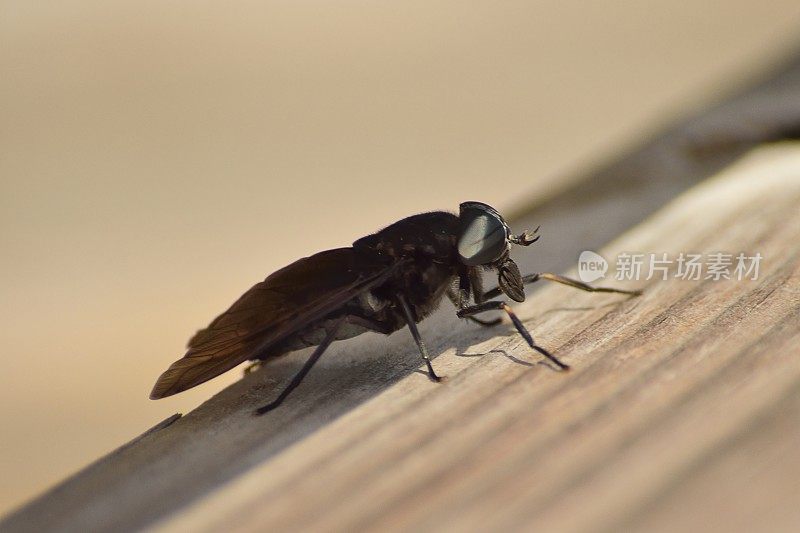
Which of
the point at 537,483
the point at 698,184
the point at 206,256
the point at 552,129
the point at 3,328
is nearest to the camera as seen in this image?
the point at 537,483

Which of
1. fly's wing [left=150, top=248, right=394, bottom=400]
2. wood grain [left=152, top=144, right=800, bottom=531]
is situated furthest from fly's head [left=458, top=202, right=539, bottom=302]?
wood grain [left=152, top=144, right=800, bottom=531]

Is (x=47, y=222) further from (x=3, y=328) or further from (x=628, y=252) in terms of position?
(x=628, y=252)

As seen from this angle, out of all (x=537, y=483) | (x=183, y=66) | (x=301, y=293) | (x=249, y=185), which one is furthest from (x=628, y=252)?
(x=183, y=66)

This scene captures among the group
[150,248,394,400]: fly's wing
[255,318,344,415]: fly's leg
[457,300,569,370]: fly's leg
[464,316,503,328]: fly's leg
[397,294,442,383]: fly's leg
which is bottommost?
[464,316,503,328]: fly's leg

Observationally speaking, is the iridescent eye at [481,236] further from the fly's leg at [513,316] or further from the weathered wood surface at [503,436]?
the weathered wood surface at [503,436]

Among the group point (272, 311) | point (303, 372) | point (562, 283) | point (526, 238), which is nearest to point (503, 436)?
point (303, 372)

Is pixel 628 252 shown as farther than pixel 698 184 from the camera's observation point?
No

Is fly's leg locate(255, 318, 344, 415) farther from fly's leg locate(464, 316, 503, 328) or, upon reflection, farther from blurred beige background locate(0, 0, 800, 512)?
blurred beige background locate(0, 0, 800, 512)

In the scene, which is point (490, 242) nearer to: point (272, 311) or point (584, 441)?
point (272, 311)
